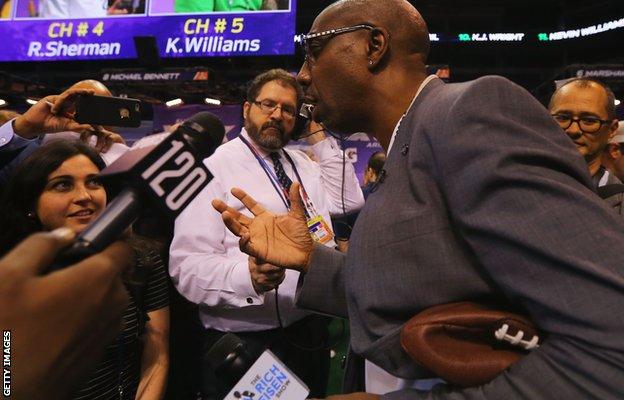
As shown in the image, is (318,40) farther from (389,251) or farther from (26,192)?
(26,192)

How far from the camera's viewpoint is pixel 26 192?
1.84m

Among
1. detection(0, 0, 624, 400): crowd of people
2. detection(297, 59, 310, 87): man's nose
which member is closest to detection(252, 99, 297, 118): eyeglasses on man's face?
detection(0, 0, 624, 400): crowd of people

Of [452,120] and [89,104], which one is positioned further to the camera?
[89,104]

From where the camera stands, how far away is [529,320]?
828 mm

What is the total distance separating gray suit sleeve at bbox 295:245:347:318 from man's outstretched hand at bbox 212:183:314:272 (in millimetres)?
73

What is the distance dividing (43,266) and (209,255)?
1.66 metres

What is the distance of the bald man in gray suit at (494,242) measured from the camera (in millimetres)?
747

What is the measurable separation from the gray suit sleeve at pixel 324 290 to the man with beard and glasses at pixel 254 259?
37 centimetres

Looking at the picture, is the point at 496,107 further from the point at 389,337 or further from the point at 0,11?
the point at 0,11

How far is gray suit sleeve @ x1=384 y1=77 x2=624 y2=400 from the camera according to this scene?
2.43 ft

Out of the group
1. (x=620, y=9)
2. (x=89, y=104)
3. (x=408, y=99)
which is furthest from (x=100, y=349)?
(x=620, y=9)

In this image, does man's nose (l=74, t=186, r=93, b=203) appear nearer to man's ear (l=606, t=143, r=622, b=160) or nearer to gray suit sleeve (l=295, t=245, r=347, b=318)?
gray suit sleeve (l=295, t=245, r=347, b=318)

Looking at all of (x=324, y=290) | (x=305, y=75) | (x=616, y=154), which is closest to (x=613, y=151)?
(x=616, y=154)

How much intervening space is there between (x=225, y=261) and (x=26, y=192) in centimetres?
81
